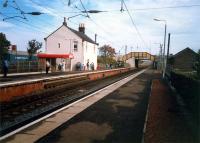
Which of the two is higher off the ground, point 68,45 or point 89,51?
point 68,45

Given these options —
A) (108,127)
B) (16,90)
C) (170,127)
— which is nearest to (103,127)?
(108,127)

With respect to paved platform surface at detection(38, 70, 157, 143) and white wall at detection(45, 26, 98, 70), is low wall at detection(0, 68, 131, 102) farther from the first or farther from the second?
white wall at detection(45, 26, 98, 70)

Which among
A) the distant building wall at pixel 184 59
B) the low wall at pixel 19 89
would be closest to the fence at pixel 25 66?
the low wall at pixel 19 89

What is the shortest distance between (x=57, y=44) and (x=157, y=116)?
2033 inches

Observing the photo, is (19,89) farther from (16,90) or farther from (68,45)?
(68,45)

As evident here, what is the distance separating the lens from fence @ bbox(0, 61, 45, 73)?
129 ft

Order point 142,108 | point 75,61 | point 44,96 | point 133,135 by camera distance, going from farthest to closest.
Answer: point 75,61
point 44,96
point 142,108
point 133,135

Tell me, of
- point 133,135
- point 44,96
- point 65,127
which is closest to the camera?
point 133,135

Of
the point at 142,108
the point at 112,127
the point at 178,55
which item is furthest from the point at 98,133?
the point at 178,55

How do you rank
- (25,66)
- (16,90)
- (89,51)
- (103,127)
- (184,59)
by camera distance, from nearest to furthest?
1. (103,127)
2. (16,90)
3. (25,66)
4. (89,51)
5. (184,59)

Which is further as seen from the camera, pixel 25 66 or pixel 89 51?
pixel 89 51

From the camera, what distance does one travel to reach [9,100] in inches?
636

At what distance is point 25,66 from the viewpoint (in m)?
42.9

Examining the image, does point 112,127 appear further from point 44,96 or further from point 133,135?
point 44,96
